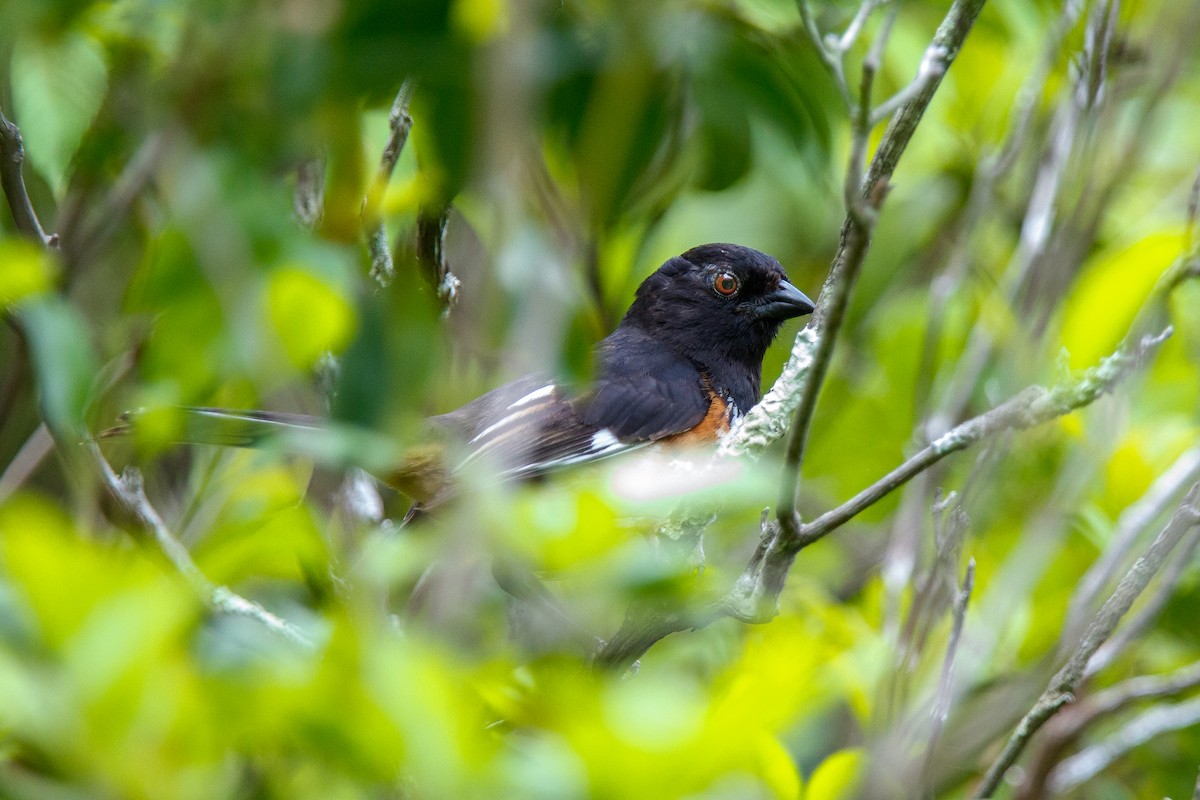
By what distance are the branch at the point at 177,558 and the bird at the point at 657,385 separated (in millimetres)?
660

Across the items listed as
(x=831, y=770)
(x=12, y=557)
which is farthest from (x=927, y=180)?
(x=12, y=557)

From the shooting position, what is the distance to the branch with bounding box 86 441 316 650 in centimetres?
244

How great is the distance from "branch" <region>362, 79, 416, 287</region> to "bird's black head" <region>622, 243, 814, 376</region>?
145 centimetres

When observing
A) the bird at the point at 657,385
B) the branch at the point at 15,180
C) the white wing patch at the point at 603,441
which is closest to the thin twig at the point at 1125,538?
the bird at the point at 657,385

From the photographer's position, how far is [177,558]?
252 cm

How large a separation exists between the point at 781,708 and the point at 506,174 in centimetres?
62

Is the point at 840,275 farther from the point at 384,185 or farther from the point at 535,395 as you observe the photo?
the point at 535,395

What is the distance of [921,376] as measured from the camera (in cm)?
307

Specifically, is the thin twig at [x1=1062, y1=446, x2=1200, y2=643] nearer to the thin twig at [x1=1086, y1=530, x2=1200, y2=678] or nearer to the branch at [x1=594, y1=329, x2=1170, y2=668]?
the thin twig at [x1=1086, y1=530, x2=1200, y2=678]

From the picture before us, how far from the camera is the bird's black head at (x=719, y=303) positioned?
3914 millimetres

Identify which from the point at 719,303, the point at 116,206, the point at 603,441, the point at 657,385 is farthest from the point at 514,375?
the point at 719,303

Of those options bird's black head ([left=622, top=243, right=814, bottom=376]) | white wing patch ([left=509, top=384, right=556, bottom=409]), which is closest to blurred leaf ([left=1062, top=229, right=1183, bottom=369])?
bird's black head ([left=622, top=243, right=814, bottom=376])

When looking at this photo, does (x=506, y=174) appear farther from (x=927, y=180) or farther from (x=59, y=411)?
(x=927, y=180)

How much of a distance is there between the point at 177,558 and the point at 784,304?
209 centimetres
